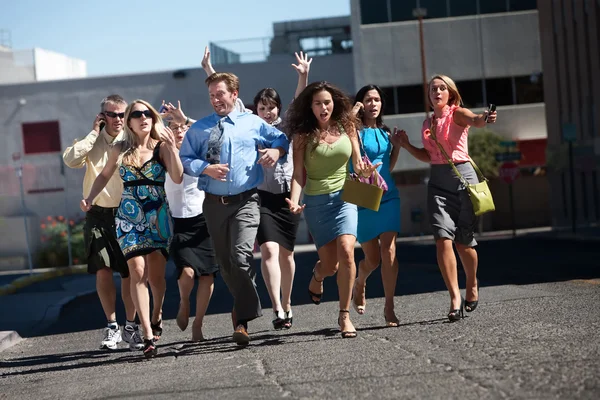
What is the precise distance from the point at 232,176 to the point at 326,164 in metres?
0.75

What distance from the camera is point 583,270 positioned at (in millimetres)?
14156

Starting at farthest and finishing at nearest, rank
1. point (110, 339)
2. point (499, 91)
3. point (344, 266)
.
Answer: point (499, 91)
point (110, 339)
point (344, 266)

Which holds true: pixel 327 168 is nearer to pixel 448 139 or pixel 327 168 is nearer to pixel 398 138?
pixel 398 138

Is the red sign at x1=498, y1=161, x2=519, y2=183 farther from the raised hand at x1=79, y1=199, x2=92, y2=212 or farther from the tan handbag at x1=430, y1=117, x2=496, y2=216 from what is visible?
the raised hand at x1=79, y1=199, x2=92, y2=212

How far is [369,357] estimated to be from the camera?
6.99 metres

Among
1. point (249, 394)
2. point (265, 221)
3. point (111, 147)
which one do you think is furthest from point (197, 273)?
point (249, 394)

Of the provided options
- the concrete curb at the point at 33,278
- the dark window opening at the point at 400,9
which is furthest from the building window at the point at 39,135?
the concrete curb at the point at 33,278

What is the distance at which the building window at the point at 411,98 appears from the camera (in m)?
50.0

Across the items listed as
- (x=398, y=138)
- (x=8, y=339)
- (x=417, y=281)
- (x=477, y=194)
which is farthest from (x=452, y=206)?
(x=417, y=281)

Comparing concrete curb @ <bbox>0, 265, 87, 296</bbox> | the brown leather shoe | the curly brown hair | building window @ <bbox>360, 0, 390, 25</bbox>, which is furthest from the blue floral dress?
building window @ <bbox>360, 0, 390, 25</bbox>

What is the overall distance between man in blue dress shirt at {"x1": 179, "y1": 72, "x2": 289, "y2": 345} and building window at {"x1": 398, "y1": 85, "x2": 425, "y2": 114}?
4193 cm

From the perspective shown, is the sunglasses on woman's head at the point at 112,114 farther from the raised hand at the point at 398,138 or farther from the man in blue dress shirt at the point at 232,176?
the raised hand at the point at 398,138

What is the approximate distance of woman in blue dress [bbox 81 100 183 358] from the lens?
847 cm

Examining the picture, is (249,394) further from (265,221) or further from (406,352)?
(265,221)
